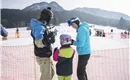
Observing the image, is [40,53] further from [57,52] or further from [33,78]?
[33,78]

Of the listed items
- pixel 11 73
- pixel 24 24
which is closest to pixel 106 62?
pixel 11 73

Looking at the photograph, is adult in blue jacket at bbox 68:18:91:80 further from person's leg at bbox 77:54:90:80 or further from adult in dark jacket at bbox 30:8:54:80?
adult in dark jacket at bbox 30:8:54:80

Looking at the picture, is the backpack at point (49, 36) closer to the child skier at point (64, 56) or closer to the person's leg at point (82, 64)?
the child skier at point (64, 56)

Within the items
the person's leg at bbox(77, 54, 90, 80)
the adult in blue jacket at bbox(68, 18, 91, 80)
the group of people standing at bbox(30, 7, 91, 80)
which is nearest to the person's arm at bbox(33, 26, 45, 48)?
the group of people standing at bbox(30, 7, 91, 80)

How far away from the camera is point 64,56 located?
12.0ft

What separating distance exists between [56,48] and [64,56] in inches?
7.7

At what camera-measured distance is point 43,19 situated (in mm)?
3615

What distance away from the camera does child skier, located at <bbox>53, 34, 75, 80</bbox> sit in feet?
12.0

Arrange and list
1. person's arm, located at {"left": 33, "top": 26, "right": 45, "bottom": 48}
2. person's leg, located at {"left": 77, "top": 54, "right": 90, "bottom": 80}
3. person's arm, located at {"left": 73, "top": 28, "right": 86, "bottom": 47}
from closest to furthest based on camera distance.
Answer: person's arm, located at {"left": 33, "top": 26, "right": 45, "bottom": 48} → person's arm, located at {"left": 73, "top": 28, "right": 86, "bottom": 47} → person's leg, located at {"left": 77, "top": 54, "right": 90, "bottom": 80}

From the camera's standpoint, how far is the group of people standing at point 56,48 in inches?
139

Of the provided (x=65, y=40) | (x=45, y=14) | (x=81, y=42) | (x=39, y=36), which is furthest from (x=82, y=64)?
(x=45, y=14)

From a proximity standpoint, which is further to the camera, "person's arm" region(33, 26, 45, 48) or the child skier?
the child skier

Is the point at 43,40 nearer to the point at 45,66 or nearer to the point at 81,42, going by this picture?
the point at 45,66

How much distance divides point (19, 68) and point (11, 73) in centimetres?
64
